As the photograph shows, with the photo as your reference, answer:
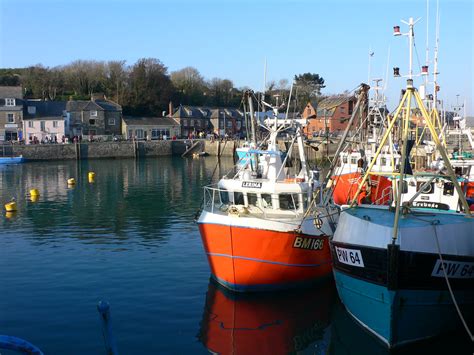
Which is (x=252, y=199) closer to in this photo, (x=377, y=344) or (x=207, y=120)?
(x=377, y=344)

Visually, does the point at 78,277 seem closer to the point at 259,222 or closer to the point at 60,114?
the point at 259,222

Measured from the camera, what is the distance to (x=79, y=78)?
4299 inches

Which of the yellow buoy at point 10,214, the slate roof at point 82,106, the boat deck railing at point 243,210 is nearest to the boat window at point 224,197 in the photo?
the boat deck railing at point 243,210

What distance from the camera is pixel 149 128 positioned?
96.8 metres

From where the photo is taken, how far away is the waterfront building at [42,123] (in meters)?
85.5

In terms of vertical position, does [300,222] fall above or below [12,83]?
below

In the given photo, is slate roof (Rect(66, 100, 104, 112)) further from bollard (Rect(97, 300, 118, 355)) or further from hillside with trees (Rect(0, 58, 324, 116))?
bollard (Rect(97, 300, 118, 355))

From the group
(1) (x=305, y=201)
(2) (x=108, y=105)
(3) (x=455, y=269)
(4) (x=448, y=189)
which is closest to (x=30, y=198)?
(1) (x=305, y=201)

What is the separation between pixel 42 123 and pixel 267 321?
7886cm

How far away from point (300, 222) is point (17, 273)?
37.5 feet

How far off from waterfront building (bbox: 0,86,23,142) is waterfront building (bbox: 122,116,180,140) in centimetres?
1766

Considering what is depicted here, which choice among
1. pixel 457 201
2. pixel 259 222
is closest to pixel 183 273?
pixel 259 222

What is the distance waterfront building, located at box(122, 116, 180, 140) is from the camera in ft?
311

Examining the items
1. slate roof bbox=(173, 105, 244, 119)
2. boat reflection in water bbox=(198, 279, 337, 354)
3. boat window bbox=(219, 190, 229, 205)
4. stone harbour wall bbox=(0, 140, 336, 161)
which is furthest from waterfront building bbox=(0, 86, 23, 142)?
boat reflection in water bbox=(198, 279, 337, 354)
